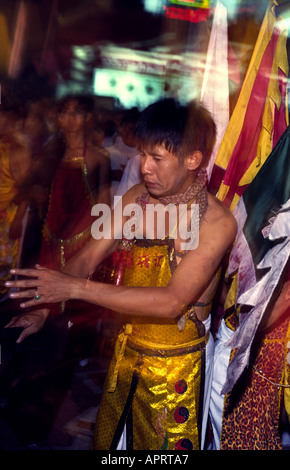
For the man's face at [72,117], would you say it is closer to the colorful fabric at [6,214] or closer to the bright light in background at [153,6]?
the colorful fabric at [6,214]

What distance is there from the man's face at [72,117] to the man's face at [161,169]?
2354 mm

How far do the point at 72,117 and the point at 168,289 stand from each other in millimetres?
2763

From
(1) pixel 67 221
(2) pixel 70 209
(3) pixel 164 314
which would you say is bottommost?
(1) pixel 67 221

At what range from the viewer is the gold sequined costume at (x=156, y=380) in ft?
6.64

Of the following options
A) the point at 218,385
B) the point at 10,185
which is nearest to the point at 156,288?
the point at 218,385

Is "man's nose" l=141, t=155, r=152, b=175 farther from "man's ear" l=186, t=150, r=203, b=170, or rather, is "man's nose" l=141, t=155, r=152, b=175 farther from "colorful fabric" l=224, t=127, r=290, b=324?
"colorful fabric" l=224, t=127, r=290, b=324

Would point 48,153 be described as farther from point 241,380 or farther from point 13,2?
point 13,2

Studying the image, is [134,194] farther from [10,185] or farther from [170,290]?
[10,185]

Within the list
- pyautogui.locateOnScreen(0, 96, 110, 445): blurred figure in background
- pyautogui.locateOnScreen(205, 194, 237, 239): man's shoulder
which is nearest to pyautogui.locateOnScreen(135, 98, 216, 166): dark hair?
pyautogui.locateOnScreen(205, 194, 237, 239): man's shoulder

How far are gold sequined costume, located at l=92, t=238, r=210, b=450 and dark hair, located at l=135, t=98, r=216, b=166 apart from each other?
0.42 meters

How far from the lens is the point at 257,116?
2367 millimetres

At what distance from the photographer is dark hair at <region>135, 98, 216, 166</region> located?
1.95 meters

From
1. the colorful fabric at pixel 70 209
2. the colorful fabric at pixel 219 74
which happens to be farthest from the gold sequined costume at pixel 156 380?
the colorful fabric at pixel 70 209

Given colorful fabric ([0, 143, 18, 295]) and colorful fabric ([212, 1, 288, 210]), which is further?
colorful fabric ([0, 143, 18, 295])
